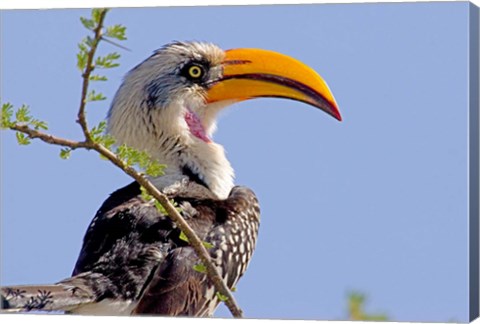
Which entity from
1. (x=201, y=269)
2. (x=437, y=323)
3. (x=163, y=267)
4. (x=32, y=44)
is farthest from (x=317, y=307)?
(x=32, y=44)

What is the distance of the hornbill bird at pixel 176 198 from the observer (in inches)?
149

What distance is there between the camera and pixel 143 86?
181 inches

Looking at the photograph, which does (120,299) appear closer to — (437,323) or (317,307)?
(317,307)

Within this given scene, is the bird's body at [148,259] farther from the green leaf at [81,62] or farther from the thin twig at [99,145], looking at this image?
the green leaf at [81,62]

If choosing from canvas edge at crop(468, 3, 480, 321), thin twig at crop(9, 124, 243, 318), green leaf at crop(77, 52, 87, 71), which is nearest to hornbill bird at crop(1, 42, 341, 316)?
thin twig at crop(9, 124, 243, 318)

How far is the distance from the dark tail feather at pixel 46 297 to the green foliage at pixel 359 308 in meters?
1.51

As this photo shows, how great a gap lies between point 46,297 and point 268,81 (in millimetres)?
1431

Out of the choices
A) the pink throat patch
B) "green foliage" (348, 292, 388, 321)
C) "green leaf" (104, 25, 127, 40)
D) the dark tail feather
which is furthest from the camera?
the pink throat patch

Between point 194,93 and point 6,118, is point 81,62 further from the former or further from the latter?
point 194,93

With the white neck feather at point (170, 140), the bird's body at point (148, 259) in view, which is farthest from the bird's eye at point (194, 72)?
the bird's body at point (148, 259)

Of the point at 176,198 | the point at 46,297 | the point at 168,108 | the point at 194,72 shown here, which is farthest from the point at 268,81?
the point at 46,297

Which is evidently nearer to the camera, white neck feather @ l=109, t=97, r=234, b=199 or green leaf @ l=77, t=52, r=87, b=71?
green leaf @ l=77, t=52, r=87, b=71

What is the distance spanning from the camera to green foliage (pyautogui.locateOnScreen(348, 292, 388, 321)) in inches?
89.4

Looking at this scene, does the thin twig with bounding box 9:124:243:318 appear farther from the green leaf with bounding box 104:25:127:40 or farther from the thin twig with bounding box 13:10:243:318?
→ the green leaf with bounding box 104:25:127:40
